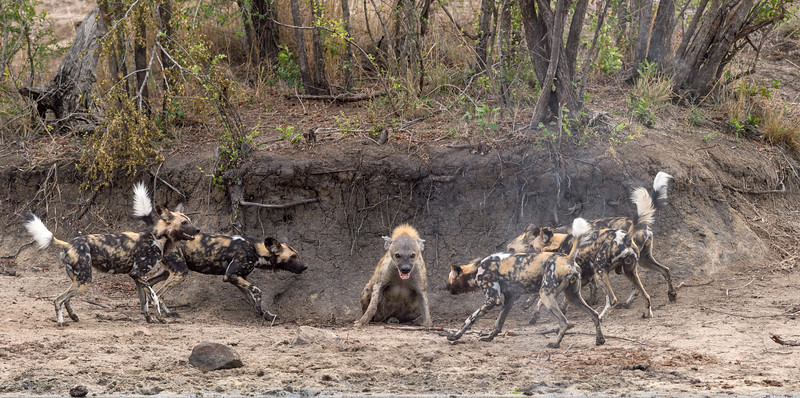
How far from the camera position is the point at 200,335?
739 centimetres

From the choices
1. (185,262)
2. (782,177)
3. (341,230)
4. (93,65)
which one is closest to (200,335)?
(185,262)

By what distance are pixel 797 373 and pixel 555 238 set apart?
3.37 m

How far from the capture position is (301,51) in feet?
38.7

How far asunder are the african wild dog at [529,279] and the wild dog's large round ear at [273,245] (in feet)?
7.60

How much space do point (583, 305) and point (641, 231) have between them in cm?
172

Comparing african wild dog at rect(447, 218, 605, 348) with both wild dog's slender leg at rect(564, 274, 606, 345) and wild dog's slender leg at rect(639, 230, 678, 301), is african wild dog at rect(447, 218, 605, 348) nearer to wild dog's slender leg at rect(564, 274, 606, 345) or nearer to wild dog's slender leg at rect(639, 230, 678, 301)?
wild dog's slender leg at rect(564, 274, 606, 345)

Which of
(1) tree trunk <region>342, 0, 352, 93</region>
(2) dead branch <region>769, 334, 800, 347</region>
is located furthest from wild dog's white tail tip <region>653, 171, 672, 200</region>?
→ (1) tree trunk <region>342, 0, 352, 93</region>

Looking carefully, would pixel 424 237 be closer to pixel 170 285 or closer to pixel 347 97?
pixel 347 97

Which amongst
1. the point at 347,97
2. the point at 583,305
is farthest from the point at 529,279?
the point at 347,97

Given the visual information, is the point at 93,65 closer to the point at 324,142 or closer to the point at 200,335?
the point at 324,142

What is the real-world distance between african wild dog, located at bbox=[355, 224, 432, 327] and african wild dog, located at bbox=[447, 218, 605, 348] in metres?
0.82

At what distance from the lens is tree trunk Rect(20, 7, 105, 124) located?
11.5 meters

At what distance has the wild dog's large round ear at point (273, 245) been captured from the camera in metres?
9.20

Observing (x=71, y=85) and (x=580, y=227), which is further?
(x=71, y=85)
